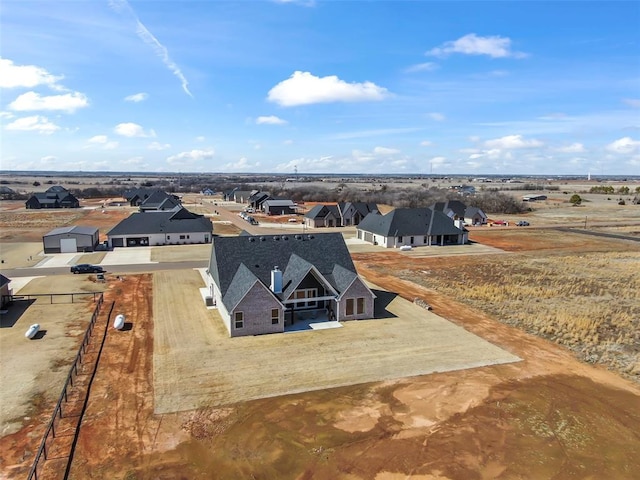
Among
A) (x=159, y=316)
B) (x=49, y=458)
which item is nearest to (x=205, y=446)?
(x=49, y=458)

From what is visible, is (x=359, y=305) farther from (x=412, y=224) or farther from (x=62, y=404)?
(x=412, y=224)

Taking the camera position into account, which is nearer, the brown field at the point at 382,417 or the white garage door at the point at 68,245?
the brown field at the point at 382,417

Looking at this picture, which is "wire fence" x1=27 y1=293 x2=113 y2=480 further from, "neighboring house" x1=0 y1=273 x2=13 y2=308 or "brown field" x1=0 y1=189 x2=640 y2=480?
"neighboring house" x1=0 y1=273 x2=13 y2=308

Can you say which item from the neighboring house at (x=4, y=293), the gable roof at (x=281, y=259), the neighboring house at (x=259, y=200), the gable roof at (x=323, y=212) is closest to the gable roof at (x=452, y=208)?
the gable roof at (x=323, y=212)

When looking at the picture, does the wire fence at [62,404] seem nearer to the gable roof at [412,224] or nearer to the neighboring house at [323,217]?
the gable roof at [412,224]

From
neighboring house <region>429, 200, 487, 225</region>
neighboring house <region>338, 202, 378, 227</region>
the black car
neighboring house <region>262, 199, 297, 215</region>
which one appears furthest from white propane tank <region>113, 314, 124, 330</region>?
neighboring house <region>262, 199, 297, 215</region>
